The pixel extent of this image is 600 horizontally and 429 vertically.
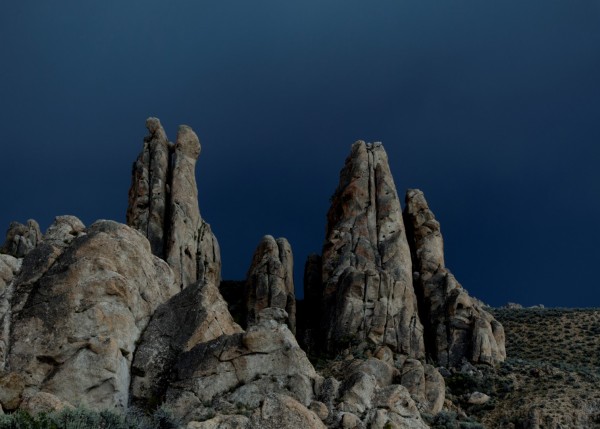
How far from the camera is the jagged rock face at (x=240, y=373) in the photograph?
30.0 metres

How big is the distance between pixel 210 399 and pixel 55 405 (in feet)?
22.9

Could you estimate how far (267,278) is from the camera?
253 ft

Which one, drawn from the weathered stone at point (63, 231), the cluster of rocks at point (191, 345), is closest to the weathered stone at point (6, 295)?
the cluster of rocks at point (191, 345)

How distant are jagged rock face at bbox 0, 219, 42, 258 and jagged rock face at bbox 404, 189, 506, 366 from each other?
48.5m

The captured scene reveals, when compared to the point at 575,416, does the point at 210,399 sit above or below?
below

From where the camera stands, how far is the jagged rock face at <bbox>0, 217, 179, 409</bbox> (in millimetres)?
31172

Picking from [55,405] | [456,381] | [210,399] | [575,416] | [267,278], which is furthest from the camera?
[267,278]

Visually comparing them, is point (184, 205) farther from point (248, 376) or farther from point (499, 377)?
point (248, 376)

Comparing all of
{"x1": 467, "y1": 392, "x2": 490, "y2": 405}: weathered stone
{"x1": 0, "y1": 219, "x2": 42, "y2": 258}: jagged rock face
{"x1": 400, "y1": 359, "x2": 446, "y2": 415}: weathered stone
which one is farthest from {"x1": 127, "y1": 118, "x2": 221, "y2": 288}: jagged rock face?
{"x1": 467, "y1": 392, "x2": 490, "y2": 405}: weathered stone

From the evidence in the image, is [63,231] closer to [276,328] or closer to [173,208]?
[276,328]

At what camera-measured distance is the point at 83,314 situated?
32812mm

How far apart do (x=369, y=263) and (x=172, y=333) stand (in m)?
43.9

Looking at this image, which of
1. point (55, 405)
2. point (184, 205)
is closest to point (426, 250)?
point (184, 205)

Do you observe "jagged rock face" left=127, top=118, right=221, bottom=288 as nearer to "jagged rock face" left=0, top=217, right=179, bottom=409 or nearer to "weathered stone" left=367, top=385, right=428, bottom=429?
"jagged rock face" left=0, top=217, right=179, bottom=409
